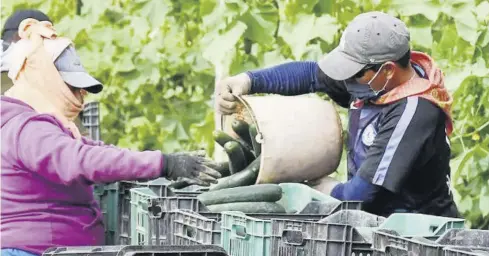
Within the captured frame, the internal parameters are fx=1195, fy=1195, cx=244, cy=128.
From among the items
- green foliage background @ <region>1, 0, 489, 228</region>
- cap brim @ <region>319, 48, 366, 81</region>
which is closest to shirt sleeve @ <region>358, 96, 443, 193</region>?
cap brim @ <region>319, 48, 366, 81</region>

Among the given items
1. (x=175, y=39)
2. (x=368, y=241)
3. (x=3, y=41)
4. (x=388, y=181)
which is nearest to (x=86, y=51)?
(x=175, y=39)

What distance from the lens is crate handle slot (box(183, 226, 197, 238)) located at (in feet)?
14.0

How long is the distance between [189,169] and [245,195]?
0.48m

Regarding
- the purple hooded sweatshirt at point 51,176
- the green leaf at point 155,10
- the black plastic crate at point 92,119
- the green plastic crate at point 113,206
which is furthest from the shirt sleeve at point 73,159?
the green leaf at point 155,10

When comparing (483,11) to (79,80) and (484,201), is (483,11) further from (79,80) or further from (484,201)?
(79,80)

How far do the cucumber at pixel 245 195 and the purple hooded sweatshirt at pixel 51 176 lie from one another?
0.45m

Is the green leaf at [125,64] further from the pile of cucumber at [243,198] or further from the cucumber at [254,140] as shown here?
the pile of cucumber at [243,198]

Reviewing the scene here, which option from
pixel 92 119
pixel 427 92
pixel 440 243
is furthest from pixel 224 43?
pixel 440 243

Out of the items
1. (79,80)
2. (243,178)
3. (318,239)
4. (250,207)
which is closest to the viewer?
(318,239)

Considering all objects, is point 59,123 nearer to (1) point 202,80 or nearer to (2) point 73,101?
(2) point 73,101

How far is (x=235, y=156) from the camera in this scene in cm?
530

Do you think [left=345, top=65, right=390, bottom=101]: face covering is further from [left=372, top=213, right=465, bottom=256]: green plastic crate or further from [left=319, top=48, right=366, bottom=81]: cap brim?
[left=372, top=213, right=465, bottom=256]: green plastic crate

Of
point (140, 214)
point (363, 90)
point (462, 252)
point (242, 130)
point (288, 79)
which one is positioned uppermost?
point (288, 79)

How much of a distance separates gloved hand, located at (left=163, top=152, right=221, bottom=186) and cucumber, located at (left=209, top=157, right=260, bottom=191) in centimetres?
71
